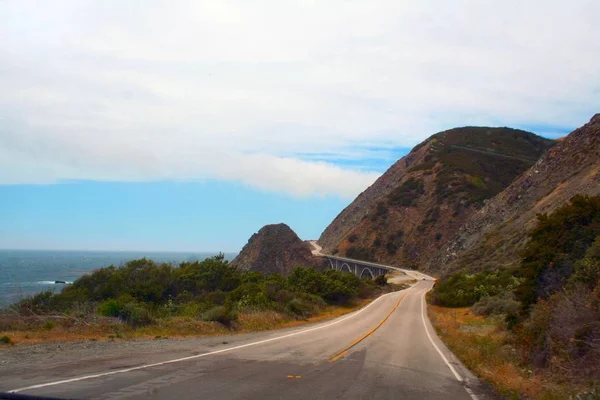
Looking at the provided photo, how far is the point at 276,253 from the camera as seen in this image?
278 feet

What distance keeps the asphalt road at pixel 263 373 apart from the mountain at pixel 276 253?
217 ft

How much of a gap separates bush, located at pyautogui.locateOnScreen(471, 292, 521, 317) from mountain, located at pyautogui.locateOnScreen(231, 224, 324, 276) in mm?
52275

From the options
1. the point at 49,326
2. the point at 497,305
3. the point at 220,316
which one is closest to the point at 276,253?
the point at 497,305

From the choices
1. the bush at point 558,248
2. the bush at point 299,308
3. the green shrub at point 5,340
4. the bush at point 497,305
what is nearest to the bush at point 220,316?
the bush at point 299,308

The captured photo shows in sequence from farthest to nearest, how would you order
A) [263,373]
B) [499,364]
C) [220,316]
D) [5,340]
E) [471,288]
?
[471,288] → [220,316] → [499,364] → [5,340] → [263,373]

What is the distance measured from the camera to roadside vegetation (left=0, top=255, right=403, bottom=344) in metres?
15.9

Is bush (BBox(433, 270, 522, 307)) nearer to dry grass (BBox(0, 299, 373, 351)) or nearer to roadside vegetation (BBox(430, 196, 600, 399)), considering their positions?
roadside vegetation (BBox(430, 196, 600, 399))

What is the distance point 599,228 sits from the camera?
1452cm

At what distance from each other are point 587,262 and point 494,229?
174ft

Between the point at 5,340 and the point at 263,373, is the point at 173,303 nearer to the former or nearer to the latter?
the point at 5,340

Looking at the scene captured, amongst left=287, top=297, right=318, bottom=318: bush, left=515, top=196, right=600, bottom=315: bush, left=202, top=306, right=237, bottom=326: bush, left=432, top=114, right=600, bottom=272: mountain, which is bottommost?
left=287, top=297, right=318, bottom=318: bush

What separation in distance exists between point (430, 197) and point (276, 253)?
3043 centimetres

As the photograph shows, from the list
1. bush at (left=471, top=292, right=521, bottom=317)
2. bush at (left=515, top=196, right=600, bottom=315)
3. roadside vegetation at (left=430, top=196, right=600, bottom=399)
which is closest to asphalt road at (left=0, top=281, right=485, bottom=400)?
roadside vegetation at (left=430, top=196, right=600, bottom=399)

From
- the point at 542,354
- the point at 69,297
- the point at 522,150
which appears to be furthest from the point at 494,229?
the point at 522,150
